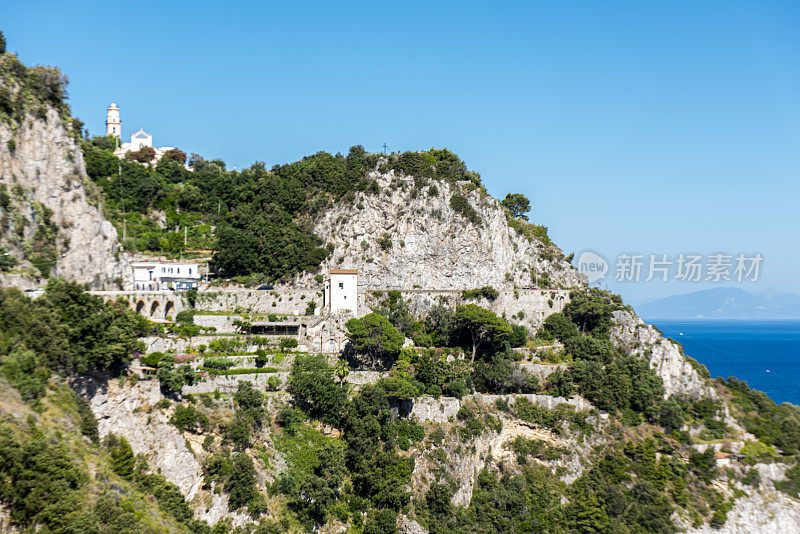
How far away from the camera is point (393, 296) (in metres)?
59.2

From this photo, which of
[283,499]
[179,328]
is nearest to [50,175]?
[179,328]

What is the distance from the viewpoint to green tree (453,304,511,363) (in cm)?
5294

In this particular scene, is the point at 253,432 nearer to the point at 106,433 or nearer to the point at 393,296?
the point at 106,433

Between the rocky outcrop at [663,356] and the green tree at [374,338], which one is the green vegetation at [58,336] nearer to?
the green tree at [374,338]

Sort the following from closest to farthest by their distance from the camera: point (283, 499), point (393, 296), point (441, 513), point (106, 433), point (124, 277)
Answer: point (106, 433) → point (283, 499) → point (441, 513) → point (124, 277) → point (393, 296)

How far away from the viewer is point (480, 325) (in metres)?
53.5

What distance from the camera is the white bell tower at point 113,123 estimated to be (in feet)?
334

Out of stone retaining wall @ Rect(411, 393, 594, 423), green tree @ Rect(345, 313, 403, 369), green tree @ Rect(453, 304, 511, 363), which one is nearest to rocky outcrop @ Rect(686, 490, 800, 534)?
stone retaining wall @ Rect(411, 393, 594, 423)

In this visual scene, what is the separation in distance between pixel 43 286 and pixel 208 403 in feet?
57.5

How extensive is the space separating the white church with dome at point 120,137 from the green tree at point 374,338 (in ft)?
198

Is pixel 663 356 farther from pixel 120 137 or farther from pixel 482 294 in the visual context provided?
pixel 120 137

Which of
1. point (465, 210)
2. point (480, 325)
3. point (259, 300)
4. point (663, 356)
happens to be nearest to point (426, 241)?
point (465, 210)

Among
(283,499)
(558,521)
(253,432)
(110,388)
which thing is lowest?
(558,521)

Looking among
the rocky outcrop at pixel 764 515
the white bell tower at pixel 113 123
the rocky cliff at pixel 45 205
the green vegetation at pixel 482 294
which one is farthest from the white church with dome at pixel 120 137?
the rocky outcrop at pixel 764 515
